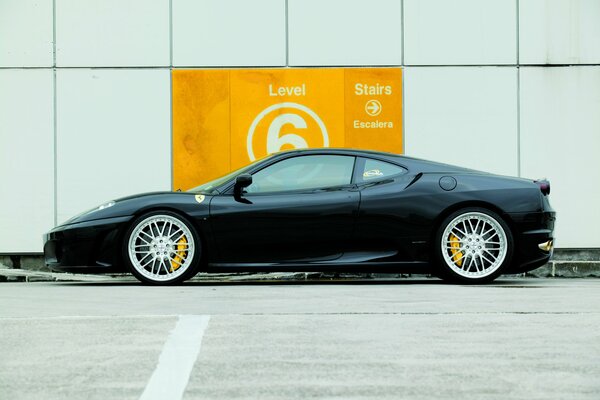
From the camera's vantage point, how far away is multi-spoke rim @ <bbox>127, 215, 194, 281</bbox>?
1042cm

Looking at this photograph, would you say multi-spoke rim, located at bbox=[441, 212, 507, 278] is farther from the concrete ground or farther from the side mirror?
the side mirror

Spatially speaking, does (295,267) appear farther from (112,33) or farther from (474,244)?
(112,33)

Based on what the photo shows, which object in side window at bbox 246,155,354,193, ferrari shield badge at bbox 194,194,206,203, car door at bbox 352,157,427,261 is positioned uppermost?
side window at bbox 246,155,354,193

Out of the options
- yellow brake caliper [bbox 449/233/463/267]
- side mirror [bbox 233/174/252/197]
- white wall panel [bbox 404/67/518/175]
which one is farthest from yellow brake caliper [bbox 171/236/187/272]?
white wall panel [bbox 404/67/518/175]

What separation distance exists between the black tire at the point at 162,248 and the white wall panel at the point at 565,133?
19.7ft

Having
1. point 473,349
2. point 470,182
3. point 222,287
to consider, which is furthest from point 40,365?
point 470,182

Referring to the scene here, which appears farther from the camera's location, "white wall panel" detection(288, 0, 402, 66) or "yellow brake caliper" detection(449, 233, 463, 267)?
"white wall panel" detection(288, 0, 402, 66)

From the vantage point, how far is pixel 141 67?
14.9m

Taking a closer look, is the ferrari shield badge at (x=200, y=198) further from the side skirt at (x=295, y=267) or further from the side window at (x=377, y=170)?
the side window at (x=377, y=170)

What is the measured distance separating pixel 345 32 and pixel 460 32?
A: 150cm

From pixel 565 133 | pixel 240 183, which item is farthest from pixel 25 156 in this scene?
pixel 565 133

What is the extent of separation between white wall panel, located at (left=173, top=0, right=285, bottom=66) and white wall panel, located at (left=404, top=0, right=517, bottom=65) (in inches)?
66.9

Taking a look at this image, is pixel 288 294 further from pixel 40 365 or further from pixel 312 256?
pixel 40 365

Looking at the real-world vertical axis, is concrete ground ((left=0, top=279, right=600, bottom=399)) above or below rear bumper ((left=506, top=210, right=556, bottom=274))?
below
